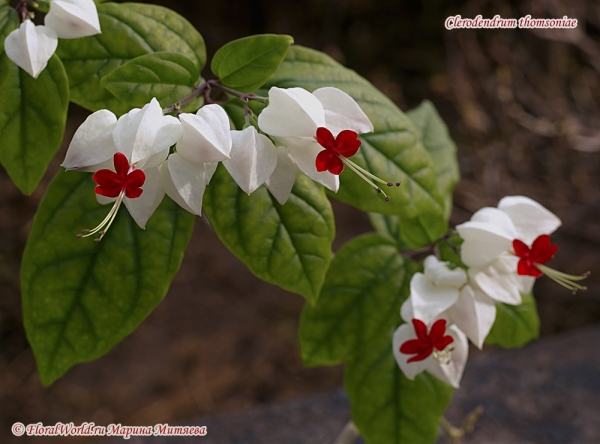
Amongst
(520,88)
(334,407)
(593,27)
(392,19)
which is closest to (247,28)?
(392,19)

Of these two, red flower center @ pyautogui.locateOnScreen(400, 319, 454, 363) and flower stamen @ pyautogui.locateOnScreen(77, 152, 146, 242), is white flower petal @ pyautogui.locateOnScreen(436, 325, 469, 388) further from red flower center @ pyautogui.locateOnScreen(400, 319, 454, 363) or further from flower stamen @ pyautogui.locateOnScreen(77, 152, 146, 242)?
flower stamen @ pyautogui.locateOnScreen(77, 152, 146, 242)

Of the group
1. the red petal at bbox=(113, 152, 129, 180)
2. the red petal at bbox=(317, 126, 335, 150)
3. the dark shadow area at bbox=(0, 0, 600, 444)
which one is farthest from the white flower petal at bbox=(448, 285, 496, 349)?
the dark shadow area at bbox=(0, 0, 600, 444)

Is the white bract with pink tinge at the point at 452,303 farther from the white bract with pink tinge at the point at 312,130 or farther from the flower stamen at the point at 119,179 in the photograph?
the flower stamen at the point at 119,179

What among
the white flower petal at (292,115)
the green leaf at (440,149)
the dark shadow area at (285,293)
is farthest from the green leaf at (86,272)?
the dark shadow area at (285,293)

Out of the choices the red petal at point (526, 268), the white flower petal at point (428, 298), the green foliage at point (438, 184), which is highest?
the red petal at point (526, 268)

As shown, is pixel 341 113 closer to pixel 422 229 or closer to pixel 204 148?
pixel 204 148

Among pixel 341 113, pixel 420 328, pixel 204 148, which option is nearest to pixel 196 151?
pixel 204 148
